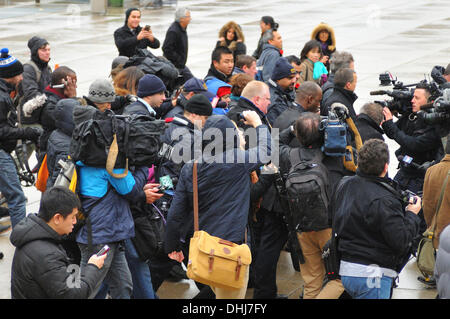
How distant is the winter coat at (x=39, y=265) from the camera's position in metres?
4.15

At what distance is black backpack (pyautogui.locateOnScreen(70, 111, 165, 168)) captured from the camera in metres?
5.21

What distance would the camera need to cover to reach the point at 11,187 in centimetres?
725

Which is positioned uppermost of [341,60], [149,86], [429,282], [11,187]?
[149,86]

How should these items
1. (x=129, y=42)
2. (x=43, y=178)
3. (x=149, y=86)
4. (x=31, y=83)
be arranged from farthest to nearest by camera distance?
1. (x=129, y=42)
2. (x=31, y=83)
3. (x=43, y=178)
4. (x=149, y=86)

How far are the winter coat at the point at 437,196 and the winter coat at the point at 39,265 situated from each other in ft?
9.80

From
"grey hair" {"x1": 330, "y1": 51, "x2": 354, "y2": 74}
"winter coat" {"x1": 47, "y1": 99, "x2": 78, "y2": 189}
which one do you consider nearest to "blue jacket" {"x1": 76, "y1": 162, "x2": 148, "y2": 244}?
"winter coat" {"x1": 47, "y1": 99, "x2": 78, "y2": 189}

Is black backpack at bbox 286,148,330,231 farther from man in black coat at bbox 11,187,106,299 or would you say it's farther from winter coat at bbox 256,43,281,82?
winter coat at bbox 256,43,281,82

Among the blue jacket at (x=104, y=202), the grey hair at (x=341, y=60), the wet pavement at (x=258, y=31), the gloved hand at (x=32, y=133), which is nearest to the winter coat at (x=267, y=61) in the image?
the grey hair at (x=341, y=60)

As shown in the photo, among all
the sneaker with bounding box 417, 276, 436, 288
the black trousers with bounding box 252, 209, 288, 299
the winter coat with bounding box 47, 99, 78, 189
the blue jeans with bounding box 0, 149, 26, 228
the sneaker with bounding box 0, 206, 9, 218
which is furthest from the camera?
the sneaker with bounding box 0, 206, 9, 218

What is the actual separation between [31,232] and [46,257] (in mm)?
189

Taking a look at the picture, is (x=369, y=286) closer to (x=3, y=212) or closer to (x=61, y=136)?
(x=61, y=136)

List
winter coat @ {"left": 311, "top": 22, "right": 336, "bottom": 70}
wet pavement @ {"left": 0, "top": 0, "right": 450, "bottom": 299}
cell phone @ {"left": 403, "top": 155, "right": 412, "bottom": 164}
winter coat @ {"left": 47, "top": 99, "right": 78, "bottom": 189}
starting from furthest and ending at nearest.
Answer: wet pavement @ {"left": 0, "top": 0, "right": 450, "bottom": 299} < winter coat @ {"left": 311, "top": 22, "right": 336, "bottom": 70} < cell phone @ {"left": 403, "top": 155, "right": 412, "bottom": 164} < winter coat @ {"left": 47, "top": 99, "right": 78, "bottom": 189}

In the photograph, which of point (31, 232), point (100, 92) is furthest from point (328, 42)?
point (31, 232)

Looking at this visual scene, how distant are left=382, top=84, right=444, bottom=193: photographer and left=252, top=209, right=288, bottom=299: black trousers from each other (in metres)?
1.61
